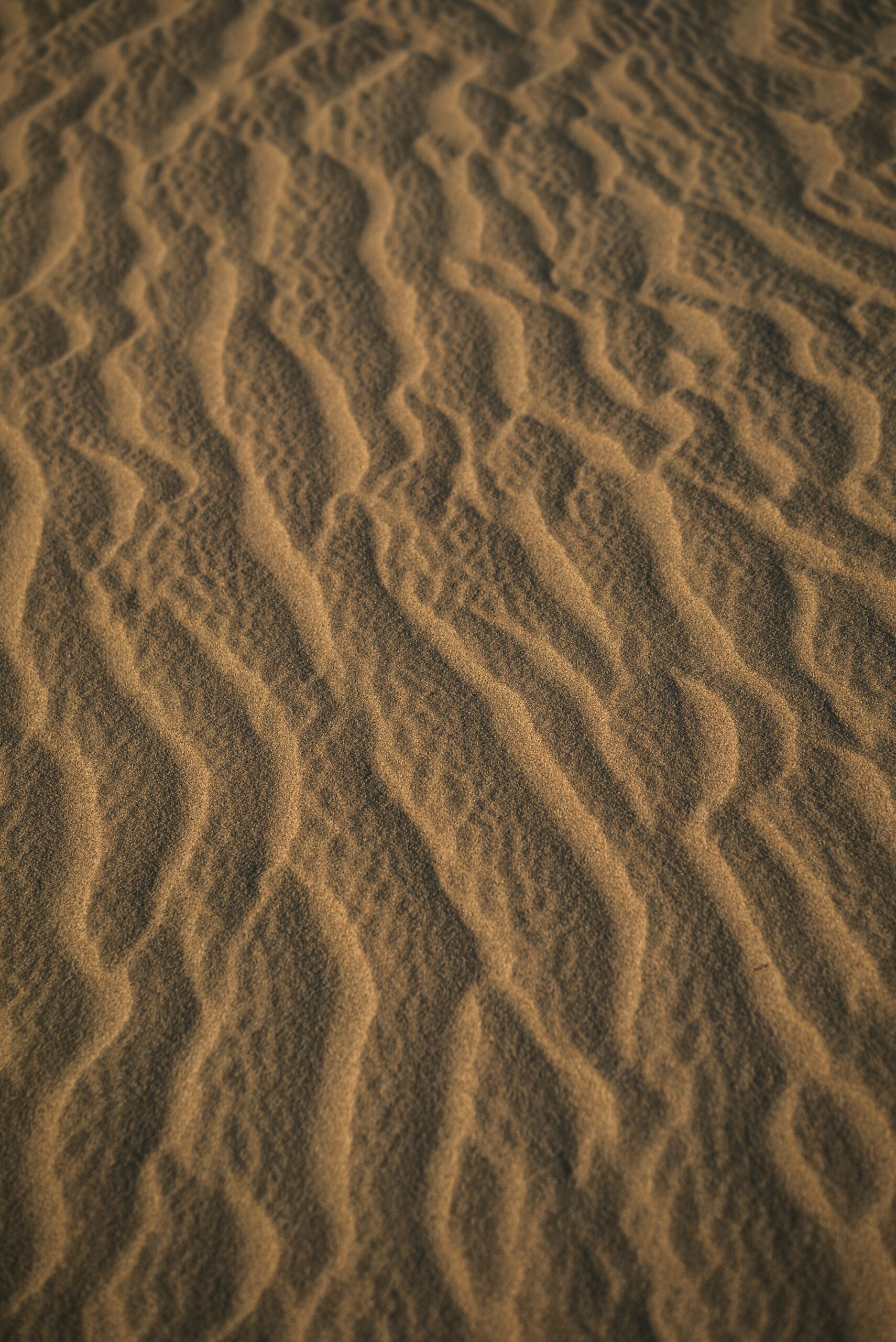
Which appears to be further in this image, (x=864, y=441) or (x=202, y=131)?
(x=202, y=131)

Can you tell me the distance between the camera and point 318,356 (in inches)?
121

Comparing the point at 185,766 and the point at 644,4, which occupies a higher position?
the point at 644,4

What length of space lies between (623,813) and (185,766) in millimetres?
963

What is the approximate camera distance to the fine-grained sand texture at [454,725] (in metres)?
1.66

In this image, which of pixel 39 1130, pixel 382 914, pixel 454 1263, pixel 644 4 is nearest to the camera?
pixel 454 1263

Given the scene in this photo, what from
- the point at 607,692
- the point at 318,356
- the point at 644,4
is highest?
the point at 644,4

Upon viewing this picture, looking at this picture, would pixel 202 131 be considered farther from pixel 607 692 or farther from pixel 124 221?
pixel 607 692

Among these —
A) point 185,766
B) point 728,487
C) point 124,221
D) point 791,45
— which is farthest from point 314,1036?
point 791,45

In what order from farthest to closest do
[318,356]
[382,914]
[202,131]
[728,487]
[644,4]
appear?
[644,4], [202,131], [318,356], [728,487], [382,914]

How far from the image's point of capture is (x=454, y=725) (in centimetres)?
224

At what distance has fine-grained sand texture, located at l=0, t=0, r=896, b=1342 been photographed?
5.44 ft

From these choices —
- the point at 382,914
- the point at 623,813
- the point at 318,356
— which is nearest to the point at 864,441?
the point at 623,813

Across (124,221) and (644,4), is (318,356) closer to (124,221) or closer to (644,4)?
(124,221)

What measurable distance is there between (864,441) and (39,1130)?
254 cm
